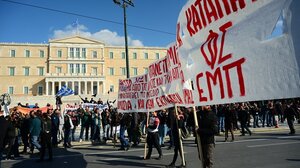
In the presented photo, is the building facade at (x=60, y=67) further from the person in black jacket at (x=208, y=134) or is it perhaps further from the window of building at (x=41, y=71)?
the person in black jacket at (x=208, y=134)

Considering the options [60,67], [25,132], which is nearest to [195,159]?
[25,132]

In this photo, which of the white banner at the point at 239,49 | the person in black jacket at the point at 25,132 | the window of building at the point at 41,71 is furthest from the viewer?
the window of building at the point at 41,71

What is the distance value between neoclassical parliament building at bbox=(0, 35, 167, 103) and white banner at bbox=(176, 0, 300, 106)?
225 feet

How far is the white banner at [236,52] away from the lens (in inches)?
90.7

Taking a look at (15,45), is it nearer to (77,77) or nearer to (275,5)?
(77,77)

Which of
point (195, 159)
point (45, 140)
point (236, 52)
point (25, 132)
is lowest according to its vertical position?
point (195, 159)

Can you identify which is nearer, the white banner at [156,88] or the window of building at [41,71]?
the white banner at [156,88]

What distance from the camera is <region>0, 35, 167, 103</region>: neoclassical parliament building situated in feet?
236

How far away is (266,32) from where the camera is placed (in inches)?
96.8

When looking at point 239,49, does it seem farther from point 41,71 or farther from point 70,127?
point 41,71

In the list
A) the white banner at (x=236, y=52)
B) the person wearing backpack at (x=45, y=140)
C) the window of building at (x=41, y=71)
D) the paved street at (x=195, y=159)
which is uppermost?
the window of building at (x=41, y=71)

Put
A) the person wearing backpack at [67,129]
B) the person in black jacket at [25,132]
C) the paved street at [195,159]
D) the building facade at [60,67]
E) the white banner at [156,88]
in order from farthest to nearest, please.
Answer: the building facade at [60,67] < the person wearing backpack at [67,129] < the person in black jacket at [25,132] < the paved street at [195,159] < the white banner at [156,88]

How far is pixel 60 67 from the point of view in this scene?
75.1 meters

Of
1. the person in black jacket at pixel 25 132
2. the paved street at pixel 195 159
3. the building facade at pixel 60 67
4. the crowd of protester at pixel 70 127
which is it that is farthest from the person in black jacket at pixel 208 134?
the building facade at pixel 60 67
